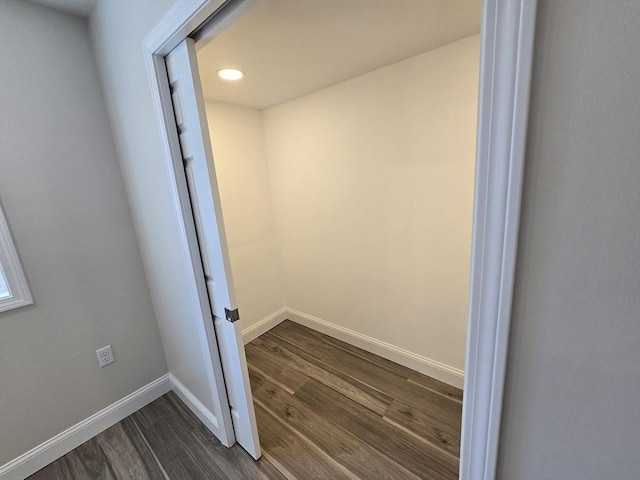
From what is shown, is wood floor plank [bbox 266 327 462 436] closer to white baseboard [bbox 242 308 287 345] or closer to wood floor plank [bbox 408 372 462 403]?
wood floor plank [bbox 408 372 462 403]

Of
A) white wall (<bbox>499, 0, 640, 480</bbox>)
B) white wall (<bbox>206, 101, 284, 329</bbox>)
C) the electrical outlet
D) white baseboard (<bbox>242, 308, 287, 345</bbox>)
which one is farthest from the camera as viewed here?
white baseboard (<bbox>242, 308, 287, 345</bbox>)

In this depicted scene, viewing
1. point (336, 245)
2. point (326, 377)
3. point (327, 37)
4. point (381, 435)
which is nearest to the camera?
point (327, 37)

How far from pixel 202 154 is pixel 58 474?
190 cm

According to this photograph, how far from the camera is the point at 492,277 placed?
485mm

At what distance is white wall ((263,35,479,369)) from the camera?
5.05 feet

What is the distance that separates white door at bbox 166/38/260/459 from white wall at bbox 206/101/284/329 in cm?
104

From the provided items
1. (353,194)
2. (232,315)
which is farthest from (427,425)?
(353,194)

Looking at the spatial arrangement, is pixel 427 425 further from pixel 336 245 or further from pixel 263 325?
pixel 263 325

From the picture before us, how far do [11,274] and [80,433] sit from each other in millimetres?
1019

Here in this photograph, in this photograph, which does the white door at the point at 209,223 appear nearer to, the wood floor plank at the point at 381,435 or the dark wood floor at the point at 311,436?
the dark wood floor at the point at 311,436

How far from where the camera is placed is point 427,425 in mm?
1593

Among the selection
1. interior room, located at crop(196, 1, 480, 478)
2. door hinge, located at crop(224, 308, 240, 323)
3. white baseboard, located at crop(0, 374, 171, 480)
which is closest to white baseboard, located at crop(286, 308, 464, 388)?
interior room, located at crop(196, 1, 480, 478)

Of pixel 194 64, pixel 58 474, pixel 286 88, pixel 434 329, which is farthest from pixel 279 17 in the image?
pixel 58 474

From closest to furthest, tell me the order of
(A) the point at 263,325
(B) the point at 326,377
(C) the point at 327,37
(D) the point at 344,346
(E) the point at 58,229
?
(C) the point at 327,37
(E) the point at 58,229
(B) the point at 326,377
(D) the point at 344,346
(A) the point at 263,325
